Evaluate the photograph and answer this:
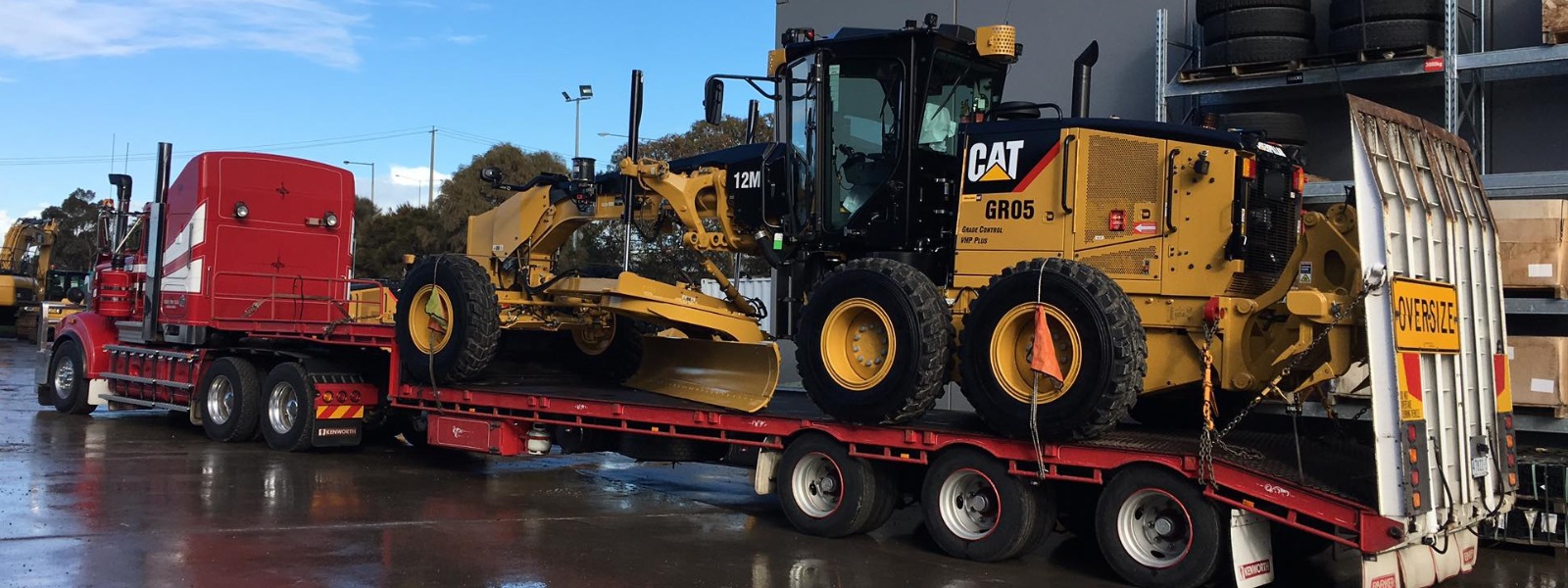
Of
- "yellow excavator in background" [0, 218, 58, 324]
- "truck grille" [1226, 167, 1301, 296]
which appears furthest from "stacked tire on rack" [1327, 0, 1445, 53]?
"yellow excavator in background" [0, 218, 58, 324]

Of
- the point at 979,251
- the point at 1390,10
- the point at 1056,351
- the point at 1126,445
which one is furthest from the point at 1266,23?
the point at 1126,445

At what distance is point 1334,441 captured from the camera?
8594 millimetres

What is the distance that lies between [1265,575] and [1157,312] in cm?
177

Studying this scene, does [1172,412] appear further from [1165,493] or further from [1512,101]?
[1512,101]

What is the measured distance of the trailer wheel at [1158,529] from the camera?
7.25 metres

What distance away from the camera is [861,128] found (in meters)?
9.62

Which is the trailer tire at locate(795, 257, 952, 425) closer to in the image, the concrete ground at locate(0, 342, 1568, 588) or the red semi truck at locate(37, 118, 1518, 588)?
the red semi truck at locate(37, 118, 1518, 588)

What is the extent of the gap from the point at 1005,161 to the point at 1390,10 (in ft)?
16.4

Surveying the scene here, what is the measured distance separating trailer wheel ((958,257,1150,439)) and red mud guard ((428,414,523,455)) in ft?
15.1

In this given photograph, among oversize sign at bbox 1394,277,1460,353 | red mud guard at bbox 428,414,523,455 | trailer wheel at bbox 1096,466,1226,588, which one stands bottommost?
trailer wheel at bbox 1096,466,1226,588

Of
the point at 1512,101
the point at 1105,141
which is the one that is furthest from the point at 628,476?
the point at 1512,101

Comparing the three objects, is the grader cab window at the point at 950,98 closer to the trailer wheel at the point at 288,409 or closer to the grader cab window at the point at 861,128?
the grader cab window at the point at 861,128

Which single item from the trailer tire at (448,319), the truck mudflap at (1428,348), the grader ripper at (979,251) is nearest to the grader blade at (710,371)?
the grader ripper at (979,251)

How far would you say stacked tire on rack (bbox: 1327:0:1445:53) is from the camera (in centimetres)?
1153
